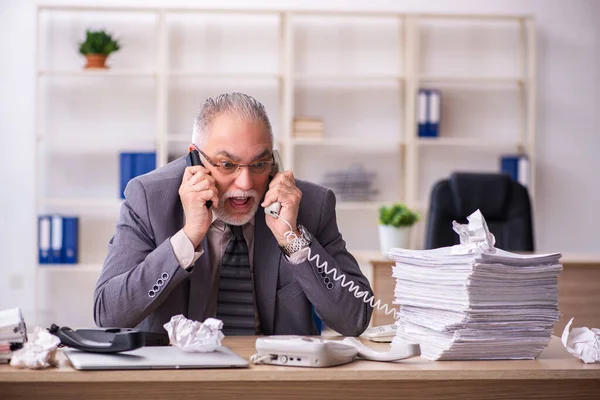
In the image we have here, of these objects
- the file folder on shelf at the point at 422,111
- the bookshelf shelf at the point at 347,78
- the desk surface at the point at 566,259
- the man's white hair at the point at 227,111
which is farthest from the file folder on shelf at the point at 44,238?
the man's white hair at the point at 227,111

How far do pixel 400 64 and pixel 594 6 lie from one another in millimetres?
1383

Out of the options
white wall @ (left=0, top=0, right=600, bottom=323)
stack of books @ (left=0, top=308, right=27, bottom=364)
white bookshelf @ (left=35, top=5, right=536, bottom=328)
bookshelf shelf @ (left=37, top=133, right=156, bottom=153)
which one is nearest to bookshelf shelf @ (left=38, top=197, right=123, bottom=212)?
white bookshelf @ (left=35, top=5, right=536, bottom=328)

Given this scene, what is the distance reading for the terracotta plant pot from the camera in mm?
5172

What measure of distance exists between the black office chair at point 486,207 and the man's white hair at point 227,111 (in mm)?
1995

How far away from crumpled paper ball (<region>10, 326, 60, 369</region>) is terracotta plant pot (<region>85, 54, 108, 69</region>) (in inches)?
157

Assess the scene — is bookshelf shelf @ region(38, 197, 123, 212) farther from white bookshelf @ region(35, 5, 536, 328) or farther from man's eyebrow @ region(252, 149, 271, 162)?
man's eyebrow @ region(252, 149, 271, 162)

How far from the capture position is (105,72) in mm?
5125

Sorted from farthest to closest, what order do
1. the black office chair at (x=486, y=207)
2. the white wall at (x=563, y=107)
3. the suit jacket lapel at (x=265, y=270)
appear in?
the white wall at (x=563, y=107), the black office chair at (x=486, y=207), the suit jacket lapel at (x=265, y=270)

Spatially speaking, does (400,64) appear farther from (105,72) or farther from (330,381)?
(330,381)

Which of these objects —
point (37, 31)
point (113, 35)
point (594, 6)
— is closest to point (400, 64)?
point (594, 6)

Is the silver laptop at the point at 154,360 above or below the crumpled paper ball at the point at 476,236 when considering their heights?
below

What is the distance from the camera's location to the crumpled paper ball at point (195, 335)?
1.48 meters

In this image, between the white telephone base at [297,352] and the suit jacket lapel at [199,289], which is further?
the suit jacket lapel at [199,289]

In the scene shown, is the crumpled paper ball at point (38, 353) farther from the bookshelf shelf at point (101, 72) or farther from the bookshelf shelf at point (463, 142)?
the bookshelf shelf at point (463, 142)
